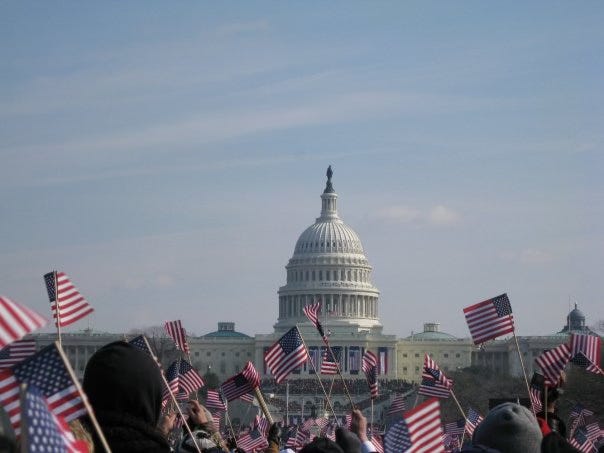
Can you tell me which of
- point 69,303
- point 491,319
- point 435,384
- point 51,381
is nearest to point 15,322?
point 51,381

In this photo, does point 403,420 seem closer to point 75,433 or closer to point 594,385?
point 75,433

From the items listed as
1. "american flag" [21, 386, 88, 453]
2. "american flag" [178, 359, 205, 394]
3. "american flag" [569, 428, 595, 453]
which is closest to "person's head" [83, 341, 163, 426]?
"american flag" [21, 386, 88, 453]

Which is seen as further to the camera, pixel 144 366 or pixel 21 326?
pixel 144 366

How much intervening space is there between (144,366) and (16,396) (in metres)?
0.63

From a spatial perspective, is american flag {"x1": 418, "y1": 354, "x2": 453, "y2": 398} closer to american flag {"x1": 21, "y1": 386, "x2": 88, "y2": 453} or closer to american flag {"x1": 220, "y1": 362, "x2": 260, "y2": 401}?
american flag {"x1": 220, "y1": 362, "x2": 260, "y2": 401}

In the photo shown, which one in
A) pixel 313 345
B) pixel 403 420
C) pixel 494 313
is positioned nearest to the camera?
pixel 403 420

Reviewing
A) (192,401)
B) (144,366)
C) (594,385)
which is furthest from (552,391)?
(594,385)

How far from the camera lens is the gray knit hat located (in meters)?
8.42

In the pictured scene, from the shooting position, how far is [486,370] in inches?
7180

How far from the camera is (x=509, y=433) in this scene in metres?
8.46

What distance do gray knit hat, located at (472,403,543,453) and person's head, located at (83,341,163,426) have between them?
1859 mm

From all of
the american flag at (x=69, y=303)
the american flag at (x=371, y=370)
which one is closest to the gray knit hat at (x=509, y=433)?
the american flag at (x=69, y=303)

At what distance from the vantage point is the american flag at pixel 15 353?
13.3 meters

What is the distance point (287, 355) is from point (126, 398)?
75.6 ft
